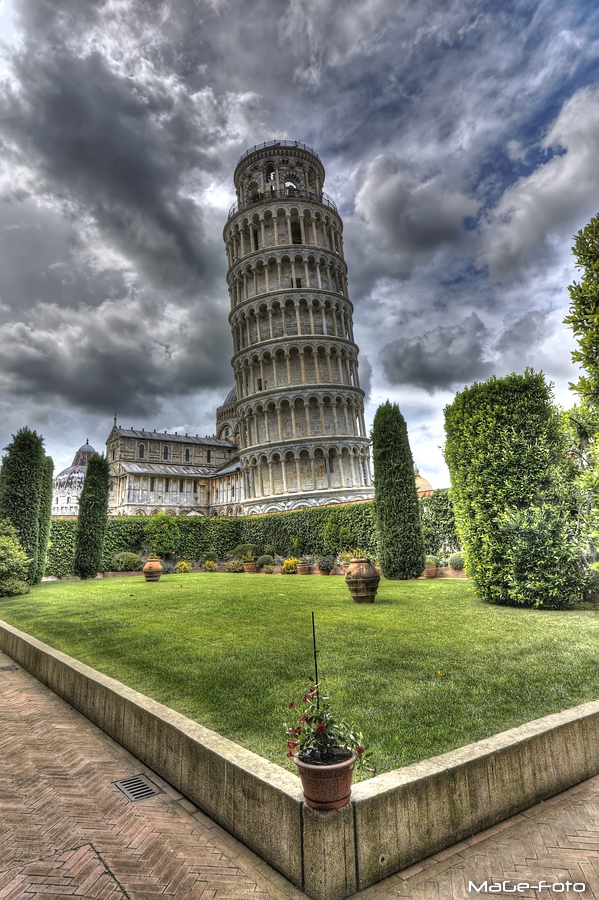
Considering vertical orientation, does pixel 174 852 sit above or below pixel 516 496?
below

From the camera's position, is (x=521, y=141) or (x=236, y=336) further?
(x=236, y=336)

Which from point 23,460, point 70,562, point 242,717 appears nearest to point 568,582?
point 242,717

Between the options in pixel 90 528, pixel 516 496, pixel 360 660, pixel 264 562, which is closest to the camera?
pixel 360 660

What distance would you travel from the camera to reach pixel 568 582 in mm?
10953

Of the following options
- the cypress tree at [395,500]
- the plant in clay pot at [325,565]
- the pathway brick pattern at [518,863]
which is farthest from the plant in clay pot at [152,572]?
the pathway brick pattern at [518,863]

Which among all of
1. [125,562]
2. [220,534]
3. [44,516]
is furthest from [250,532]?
[44,516]

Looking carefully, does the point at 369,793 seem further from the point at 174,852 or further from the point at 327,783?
the point at 174,852

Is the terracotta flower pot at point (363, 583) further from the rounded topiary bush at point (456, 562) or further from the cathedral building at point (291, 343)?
the cathedral building at point (291, 343)

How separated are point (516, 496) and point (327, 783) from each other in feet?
33.3

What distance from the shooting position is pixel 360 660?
6.92 m

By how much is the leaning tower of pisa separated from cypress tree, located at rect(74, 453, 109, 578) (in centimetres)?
2276

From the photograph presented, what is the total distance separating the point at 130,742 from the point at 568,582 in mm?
10020

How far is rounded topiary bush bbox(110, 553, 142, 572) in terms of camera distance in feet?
92.1

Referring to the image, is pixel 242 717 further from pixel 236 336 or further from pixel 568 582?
pixel 236 336
